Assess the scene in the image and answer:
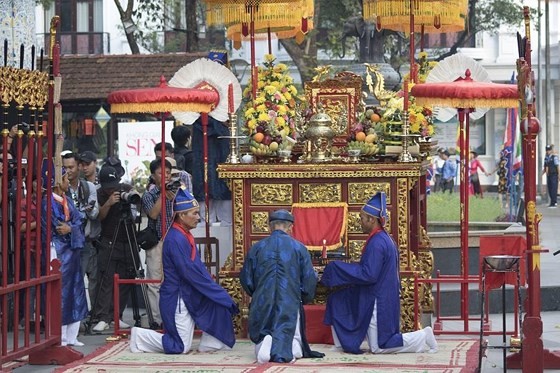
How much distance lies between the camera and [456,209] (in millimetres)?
21344

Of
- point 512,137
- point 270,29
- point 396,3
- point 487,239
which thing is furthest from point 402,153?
point 512,137

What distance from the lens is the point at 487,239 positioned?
12.9 m

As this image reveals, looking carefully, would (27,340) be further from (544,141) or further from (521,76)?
(544,141)

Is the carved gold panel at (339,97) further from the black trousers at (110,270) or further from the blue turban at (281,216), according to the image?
the black trousers at (110,270)

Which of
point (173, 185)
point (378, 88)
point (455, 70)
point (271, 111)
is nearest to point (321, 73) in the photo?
point (378, 88)

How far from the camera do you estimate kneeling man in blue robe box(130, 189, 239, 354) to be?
491 inches

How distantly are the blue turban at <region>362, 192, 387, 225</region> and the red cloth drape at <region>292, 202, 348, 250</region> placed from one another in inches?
35.4

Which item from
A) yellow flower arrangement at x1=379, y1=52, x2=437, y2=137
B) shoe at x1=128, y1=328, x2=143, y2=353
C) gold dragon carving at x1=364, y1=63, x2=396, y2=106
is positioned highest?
gold dragon carving at x1=364, y1=63, x2=396, y2=106

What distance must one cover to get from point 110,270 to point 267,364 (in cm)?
277

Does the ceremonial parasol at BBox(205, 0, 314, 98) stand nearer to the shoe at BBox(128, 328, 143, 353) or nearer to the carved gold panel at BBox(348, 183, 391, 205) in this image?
the carved gold panel at BBox(348, 183, 391, 205)

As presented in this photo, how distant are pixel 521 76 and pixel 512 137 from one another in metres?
14.5

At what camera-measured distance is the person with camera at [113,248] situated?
1401 centimetres

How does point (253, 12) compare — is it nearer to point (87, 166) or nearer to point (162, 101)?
point (162, 101)

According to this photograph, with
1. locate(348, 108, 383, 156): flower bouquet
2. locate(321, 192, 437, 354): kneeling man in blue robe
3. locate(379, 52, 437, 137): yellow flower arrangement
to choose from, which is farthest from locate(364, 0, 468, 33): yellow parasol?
locate(321, 192, 437, 354): kneeling man in blue robe
